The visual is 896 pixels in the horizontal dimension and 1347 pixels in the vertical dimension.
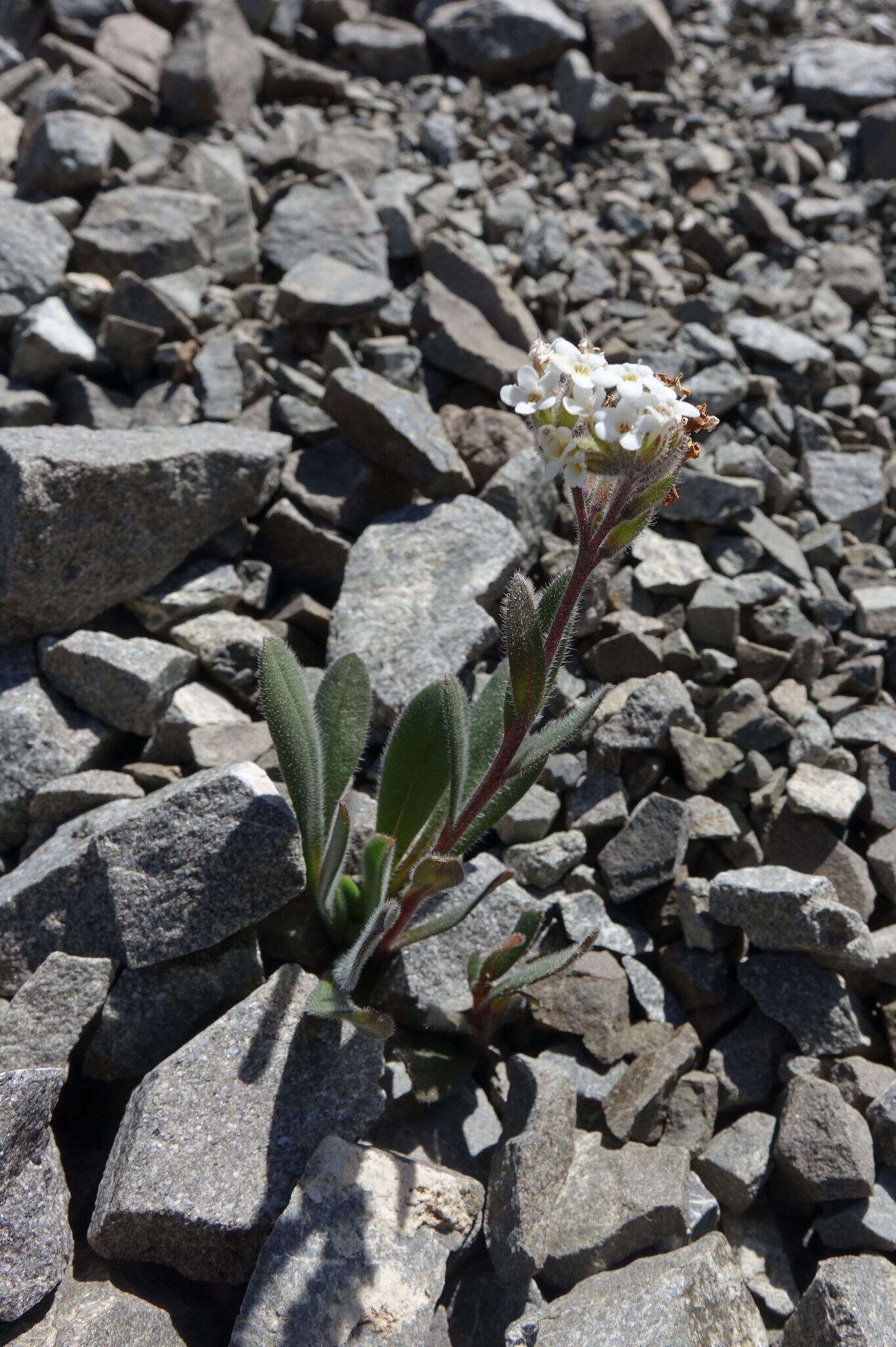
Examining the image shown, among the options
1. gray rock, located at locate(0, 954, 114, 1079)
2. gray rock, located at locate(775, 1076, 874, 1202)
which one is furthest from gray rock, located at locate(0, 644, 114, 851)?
gray rock, located at locate(775, 1076, 874, 1202)

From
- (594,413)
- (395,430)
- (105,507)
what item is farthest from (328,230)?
(594,413)

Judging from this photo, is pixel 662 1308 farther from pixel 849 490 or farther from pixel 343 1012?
pixel 849 490

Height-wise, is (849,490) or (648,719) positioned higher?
(849,490)

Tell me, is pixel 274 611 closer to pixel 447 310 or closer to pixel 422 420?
pixel 422 420

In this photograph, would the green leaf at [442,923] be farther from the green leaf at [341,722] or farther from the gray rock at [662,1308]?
the gray rock at [662,1308]

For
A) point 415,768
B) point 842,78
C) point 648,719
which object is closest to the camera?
point 415,768

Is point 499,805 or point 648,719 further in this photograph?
point 648,719
